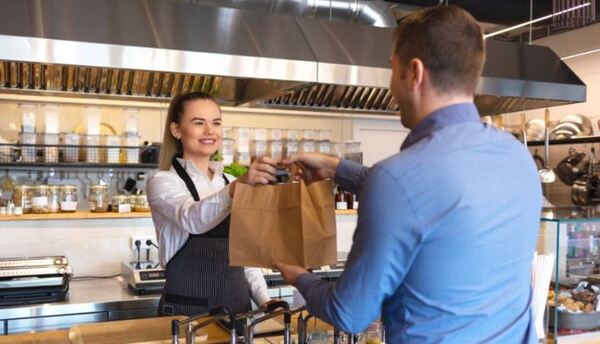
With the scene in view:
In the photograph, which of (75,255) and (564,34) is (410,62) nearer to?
(75,255)

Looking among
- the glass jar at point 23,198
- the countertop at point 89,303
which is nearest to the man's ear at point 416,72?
the countertop at point 89,303

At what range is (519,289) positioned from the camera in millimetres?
1218

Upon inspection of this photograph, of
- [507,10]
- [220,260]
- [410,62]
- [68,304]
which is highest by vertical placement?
[507,10]

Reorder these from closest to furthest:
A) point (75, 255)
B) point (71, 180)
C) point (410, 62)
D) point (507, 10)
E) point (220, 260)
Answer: point (410, 62) < point (220, 260) < point (75, 255) < point (507, 10) < point (71, 180)

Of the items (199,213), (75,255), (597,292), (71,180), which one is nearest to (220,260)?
(199,213)

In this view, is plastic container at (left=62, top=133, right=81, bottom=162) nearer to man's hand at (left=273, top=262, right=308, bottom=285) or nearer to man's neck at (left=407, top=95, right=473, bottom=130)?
man's hand at (left=273, top=262, right=308, bottom=285)

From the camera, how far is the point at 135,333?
1885mm

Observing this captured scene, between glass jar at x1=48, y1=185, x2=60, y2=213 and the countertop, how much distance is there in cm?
57

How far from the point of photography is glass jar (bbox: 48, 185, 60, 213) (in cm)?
376

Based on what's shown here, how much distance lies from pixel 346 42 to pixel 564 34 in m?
4.35

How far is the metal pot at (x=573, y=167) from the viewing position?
559cm

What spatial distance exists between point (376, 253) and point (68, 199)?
312 cm

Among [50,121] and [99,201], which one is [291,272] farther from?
[50,121]

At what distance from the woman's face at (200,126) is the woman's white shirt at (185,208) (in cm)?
7
